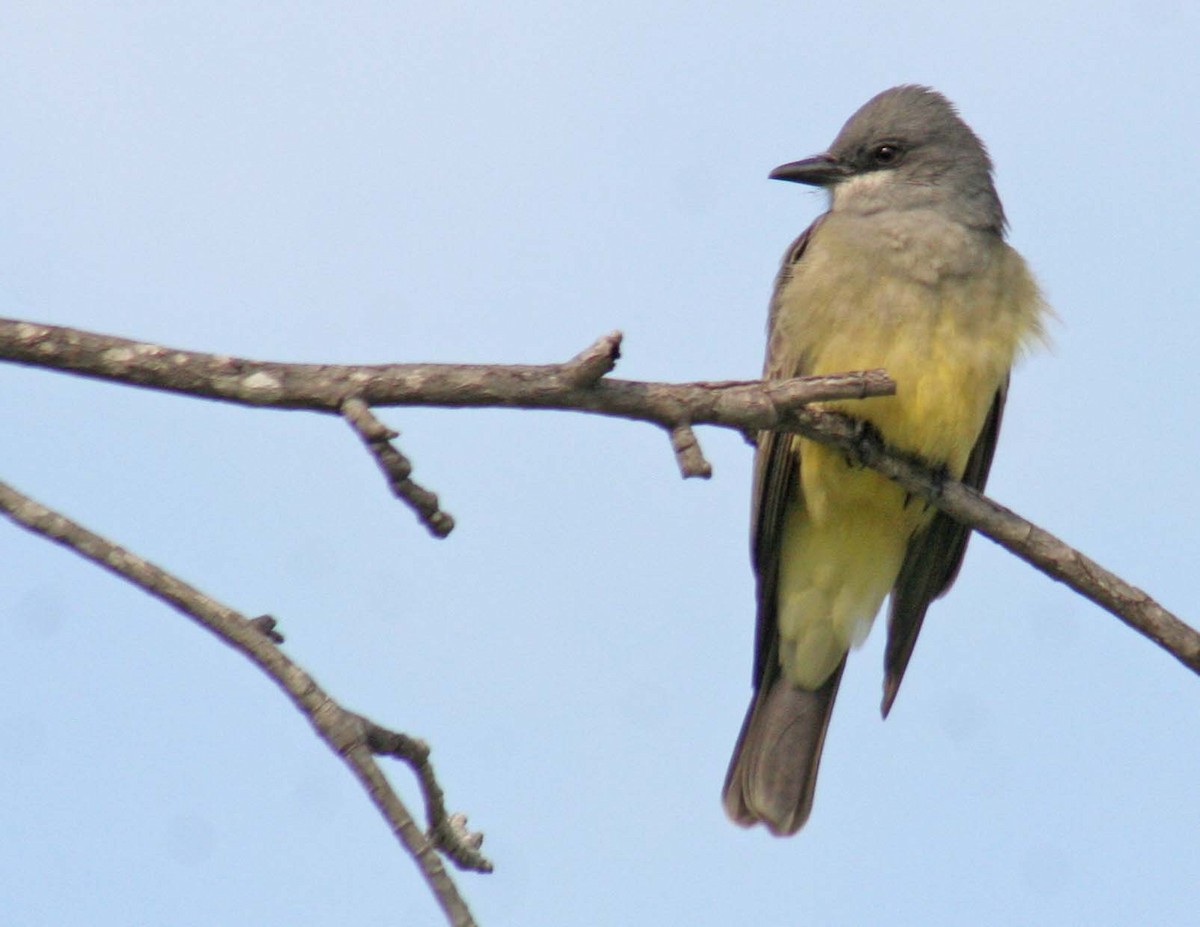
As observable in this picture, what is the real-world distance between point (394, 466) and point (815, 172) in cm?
430

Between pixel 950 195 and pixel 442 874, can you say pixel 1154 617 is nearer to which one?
pixel 442 874

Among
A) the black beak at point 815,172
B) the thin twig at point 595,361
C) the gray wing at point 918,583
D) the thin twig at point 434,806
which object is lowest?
the thin twig at point 434,806

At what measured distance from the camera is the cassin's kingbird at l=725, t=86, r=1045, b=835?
252 inches

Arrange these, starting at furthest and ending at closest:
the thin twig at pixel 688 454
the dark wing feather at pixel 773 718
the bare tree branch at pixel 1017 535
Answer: the dark wing feather at pixel 773 718 → the bare tree branch at pixel 1017 535 → the thin twig at pixel 688 454

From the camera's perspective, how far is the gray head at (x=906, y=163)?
24.0 ft

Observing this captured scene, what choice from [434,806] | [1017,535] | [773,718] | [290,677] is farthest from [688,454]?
[773,718]

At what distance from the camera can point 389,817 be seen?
10.6 ft

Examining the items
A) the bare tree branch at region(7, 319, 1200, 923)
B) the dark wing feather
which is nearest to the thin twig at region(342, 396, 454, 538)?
the bare tree branch at region(7, 319, 1200, 923)

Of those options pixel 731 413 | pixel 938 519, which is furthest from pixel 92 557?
pixel 938 519

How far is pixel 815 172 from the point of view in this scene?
7.66 meters

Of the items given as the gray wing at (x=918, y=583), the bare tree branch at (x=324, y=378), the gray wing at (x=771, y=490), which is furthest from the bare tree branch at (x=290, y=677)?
the gray wing at (x=918, y=583)

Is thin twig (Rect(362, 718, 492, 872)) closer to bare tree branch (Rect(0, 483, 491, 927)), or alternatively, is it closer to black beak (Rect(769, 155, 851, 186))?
bare tree branch (Rect(0, 483, 491, 927))

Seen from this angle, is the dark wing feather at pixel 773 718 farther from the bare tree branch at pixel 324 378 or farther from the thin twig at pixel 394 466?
the thin twig at pixel 394 466

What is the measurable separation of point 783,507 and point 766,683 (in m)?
0.97
